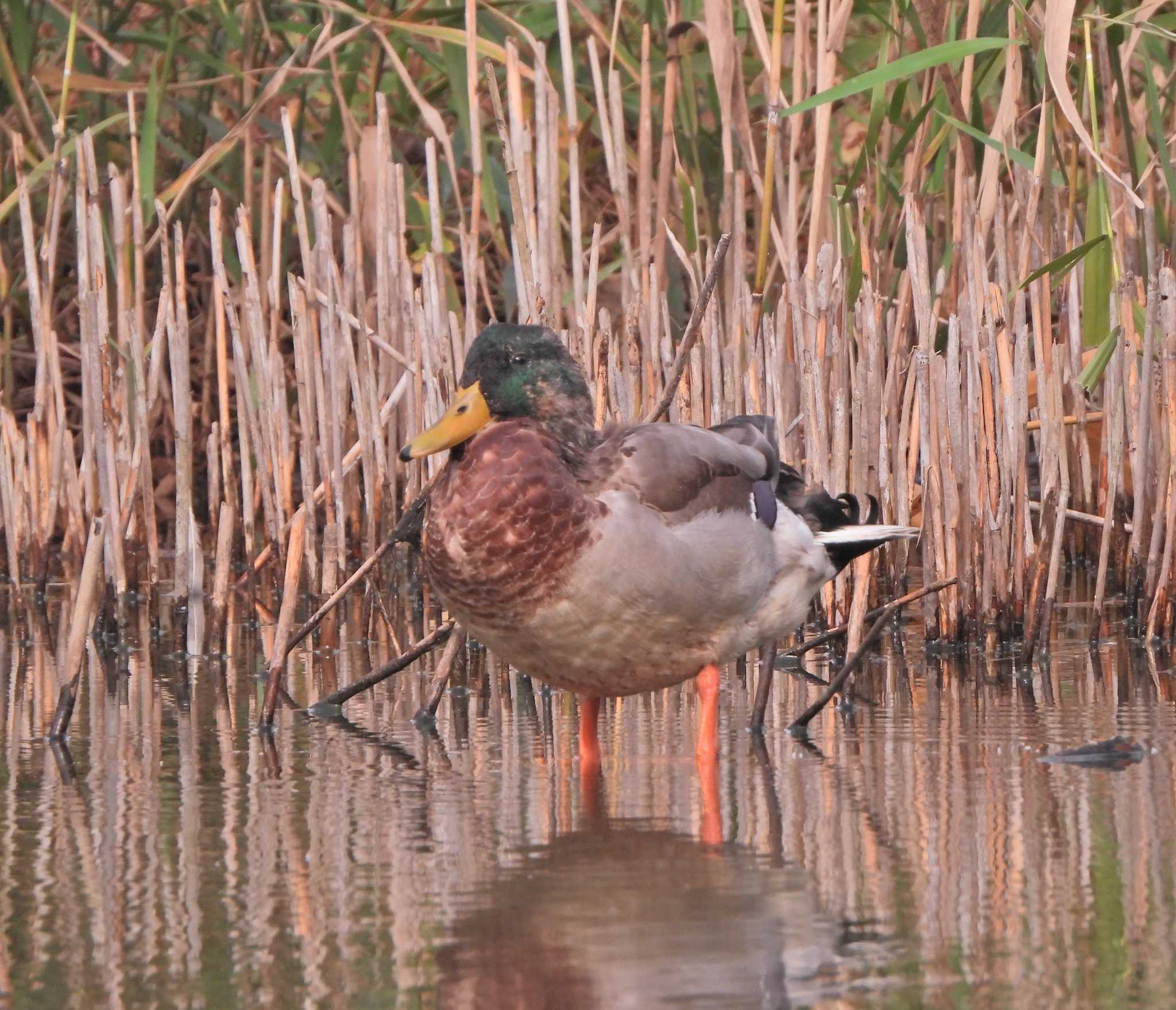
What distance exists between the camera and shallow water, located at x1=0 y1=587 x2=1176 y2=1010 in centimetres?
246

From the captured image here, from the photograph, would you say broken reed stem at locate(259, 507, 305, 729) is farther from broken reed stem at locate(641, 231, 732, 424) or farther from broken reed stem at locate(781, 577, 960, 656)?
broken reed stem at locate(781, 577, 960, 656)

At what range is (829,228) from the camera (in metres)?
5.77

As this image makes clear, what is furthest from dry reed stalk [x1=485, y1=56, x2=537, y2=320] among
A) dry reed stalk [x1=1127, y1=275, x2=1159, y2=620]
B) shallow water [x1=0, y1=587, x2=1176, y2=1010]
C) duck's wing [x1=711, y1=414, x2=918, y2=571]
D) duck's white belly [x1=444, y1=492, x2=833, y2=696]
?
dry reed stalk [x1=1127, y1=275, x2=1159, y2=620]

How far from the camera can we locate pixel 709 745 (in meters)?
3.95

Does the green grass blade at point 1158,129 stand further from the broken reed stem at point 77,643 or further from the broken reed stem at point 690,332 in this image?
the broken reed stem at point 77,643

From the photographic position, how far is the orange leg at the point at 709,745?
347cm

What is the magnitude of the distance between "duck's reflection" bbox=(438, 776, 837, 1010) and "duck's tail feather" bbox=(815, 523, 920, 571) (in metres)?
1.34

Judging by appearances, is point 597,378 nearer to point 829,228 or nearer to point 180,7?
point 829,228

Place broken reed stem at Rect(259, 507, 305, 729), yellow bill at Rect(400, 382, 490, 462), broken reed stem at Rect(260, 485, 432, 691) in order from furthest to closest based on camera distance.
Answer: broken reed stem at Rect(260, 485, 432, 691) < broken reed stem at Rect(259, 507, 305, 729) < yellow bill at Rect(400, 382, 490, 462)

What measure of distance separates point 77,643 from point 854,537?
5.52 ft

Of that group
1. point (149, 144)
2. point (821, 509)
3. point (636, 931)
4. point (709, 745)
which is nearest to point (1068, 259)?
point (821, 509)

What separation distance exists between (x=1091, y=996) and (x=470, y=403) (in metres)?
1.98

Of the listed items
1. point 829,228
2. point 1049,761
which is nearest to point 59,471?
point 829,228

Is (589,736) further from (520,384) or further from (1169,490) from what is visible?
(1169,490)
